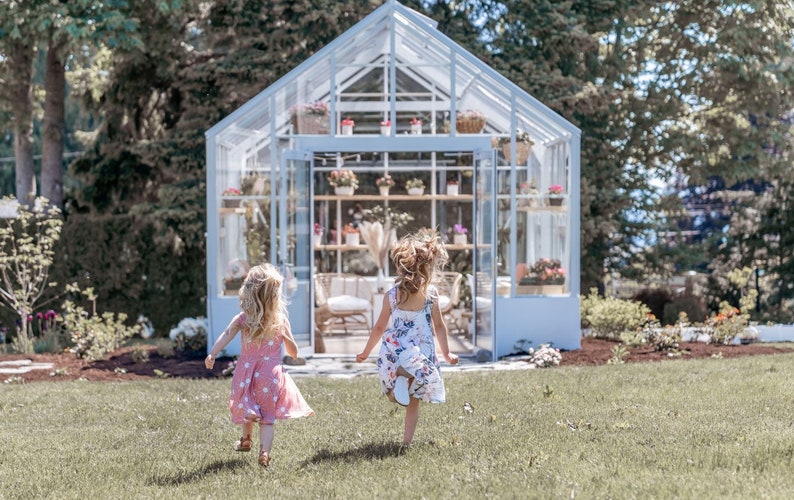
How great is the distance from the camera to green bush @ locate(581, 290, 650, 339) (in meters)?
12.4

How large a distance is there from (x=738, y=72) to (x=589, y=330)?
5.82 meters

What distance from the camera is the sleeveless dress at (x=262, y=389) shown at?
6082mm

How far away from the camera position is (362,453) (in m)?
6.23

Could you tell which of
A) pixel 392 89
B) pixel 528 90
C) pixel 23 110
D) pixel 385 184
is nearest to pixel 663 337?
pixel 392 89

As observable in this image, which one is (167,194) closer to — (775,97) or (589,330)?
(589,330)

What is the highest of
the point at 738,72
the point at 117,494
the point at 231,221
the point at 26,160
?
the point at 738,72

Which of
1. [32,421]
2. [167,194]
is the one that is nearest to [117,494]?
[32,421]

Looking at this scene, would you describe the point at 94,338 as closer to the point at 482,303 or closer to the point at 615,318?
the point at 482,303

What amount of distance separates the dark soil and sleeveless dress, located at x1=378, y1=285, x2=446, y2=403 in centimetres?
408

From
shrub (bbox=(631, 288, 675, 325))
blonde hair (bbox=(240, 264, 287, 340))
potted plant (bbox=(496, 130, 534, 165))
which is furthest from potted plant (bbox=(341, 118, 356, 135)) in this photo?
shrub (bbox=(631, 288, 675, 325))

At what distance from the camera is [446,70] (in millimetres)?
11539

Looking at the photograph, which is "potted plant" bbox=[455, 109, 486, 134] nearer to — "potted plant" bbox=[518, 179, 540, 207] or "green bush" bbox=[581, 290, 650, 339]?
"potted plant" bbox=[518, 179, 540, 207]

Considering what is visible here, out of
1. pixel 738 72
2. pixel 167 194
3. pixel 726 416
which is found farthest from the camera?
pixel 738 72

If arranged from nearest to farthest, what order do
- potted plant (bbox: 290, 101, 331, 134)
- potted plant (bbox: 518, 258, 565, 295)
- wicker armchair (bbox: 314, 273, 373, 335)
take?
1. potted plant (bbox: 290, 101, 331, 134)
2. potted plant (bbox: 518, 258, 565, 295)
3. wicker armchair (bbox: 314, 273, 373, 335)
